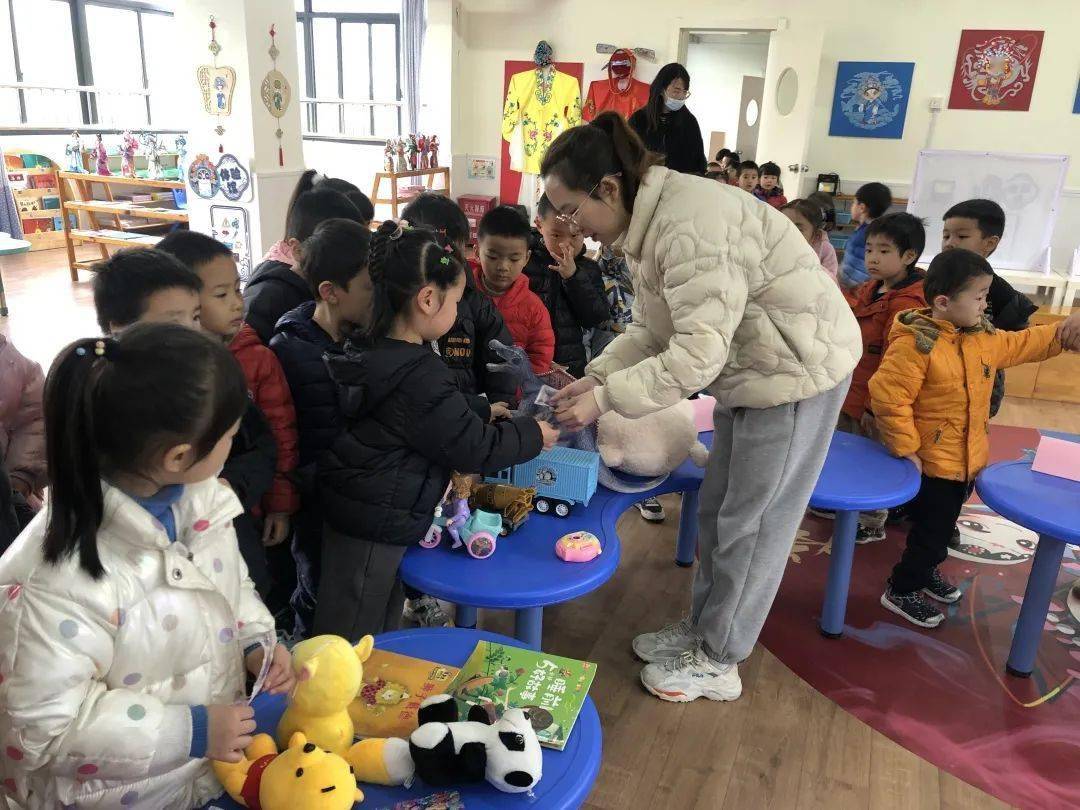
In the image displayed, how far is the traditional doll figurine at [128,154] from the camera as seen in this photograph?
7016mm

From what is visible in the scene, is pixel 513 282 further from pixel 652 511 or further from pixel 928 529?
pixel 928 529

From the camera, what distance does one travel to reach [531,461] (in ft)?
6.25

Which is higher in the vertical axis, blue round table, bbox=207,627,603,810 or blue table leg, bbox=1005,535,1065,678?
blue round table, bbox=207,627,603,810

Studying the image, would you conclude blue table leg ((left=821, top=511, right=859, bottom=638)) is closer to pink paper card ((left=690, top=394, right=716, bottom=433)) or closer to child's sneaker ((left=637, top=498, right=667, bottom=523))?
pink paper card ((left=690, top=394, right=716, bottom=433))

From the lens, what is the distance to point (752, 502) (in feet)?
6.27

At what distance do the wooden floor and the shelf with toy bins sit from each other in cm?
726

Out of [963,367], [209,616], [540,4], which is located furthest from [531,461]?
[540,4]

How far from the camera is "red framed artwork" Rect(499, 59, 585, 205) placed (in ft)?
23.3

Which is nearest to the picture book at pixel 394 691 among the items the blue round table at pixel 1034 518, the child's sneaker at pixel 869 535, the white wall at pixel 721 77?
the blue round table at pixel 1034 518

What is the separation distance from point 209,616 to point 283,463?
81 cm

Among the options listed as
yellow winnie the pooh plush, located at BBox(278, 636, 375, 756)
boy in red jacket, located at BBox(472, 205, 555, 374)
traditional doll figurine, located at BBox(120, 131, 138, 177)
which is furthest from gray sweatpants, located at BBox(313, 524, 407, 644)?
traditional doll figurine, located at BBox(120, 131, 138, 177)

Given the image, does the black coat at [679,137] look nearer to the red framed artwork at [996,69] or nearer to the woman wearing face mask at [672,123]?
the woman wearing face mask at [672,123]

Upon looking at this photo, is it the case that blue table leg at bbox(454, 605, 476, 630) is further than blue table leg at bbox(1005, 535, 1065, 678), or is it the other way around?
blue table leg at bbox(1005, 535, 1065, 678)

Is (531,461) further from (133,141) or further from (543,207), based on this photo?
(133,141)
